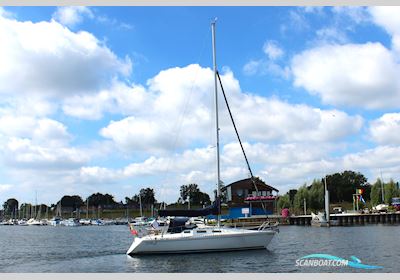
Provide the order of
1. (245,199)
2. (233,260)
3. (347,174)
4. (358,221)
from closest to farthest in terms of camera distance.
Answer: (233,260) < (358,221) < (245,199) < (347,174)

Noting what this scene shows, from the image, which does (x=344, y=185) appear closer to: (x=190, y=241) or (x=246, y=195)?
(x=246, y=195)

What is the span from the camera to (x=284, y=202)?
12231cm

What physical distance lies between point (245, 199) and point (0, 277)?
9488 cm

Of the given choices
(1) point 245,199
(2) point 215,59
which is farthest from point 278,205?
(2) point 215,59

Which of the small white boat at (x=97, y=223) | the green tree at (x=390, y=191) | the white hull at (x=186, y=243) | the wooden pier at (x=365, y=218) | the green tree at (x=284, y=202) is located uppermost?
the green tree at (x=390, y=191)

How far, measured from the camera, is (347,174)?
6939 inches

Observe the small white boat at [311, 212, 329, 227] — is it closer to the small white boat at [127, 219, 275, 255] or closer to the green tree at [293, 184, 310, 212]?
the green tree at [293, 184, 310, 212]

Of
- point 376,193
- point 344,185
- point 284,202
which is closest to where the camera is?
point 376,193

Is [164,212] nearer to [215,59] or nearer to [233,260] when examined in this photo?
[233,260]

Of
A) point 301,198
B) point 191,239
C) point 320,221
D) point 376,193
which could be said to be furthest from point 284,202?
point 191,239

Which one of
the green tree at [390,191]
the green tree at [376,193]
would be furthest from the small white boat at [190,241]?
the green tree at [376,193]

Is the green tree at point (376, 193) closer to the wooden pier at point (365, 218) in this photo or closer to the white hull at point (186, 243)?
the wooden pier at point (365, 218)

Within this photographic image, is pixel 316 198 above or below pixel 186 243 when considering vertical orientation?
above

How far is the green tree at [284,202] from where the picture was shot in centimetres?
12112
